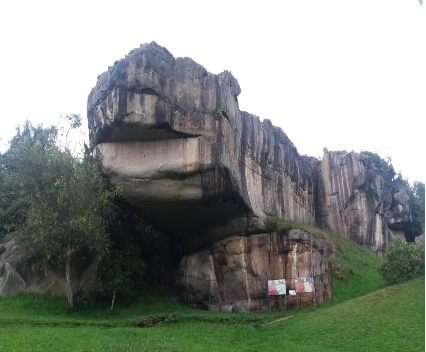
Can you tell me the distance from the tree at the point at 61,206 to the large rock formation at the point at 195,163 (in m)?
1.40

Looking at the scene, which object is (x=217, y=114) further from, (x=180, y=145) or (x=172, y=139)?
(x=172, y=139)

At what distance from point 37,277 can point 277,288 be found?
14193mm

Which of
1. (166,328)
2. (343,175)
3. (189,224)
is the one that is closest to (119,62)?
(189,224)

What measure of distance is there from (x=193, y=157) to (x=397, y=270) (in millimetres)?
13880

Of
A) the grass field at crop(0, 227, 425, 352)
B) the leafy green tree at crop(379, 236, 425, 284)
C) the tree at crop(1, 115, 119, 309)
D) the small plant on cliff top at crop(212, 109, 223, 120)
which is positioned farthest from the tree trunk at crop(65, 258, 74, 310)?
the leafy green tree at crop(379, 236, 425, 284)

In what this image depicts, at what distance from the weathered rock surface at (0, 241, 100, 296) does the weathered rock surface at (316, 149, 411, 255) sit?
26.9m

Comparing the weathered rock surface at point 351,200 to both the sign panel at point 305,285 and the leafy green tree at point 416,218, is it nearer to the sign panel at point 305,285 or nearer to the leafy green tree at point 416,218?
the leafy green tree at point 416,218

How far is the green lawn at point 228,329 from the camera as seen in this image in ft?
54.6

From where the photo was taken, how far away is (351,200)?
148 feet

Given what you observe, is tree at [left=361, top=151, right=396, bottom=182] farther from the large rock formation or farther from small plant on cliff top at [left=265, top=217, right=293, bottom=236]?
small plant on cliff top at [left=265, top=217, right=293, bottom=236]

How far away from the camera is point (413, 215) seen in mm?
54750

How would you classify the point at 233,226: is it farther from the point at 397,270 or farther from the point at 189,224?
the point at 397,270

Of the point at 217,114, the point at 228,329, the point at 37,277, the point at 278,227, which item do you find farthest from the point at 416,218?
the point at 37,277

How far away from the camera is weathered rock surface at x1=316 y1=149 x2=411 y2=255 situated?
44688 millimetres
